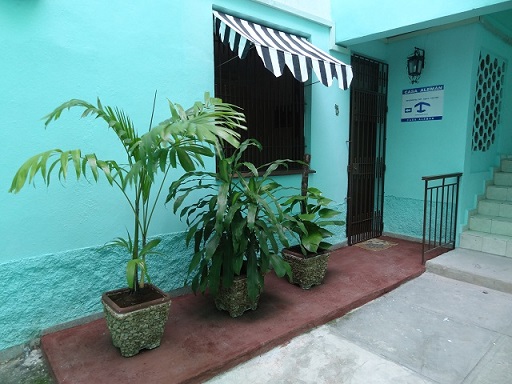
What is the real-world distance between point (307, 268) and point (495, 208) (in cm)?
297

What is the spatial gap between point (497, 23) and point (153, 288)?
525 centimetres

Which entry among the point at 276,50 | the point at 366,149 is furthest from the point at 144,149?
the point at 366,149

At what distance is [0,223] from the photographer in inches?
93.0

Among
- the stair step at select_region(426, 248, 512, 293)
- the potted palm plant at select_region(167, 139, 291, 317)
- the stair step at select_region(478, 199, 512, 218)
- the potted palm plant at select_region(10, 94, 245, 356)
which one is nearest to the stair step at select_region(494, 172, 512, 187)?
the stair step at select_region(478, 199, 512, 218)

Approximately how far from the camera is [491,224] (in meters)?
4.38

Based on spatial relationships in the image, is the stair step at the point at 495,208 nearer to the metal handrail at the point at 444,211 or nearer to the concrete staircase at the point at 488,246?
the concrete staircase at the point at 488,246

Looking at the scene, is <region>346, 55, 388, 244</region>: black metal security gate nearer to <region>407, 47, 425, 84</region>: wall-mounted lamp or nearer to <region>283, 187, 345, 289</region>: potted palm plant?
<region>407, 47, 425, 84</region>: wall-mounted lamp

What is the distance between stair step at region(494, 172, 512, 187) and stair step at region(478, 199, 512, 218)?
346 millimetres

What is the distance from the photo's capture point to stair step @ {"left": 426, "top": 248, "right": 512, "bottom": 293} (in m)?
3.52

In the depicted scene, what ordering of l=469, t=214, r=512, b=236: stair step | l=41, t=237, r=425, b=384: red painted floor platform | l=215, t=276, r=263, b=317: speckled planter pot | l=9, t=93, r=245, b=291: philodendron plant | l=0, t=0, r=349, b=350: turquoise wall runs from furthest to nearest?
l=469, t=214, r=512, b=236: stair step, l=215, t=276, r=263, b=317: speckled planter pot, l=0, t=0, r=349, b=350: turquoise wall, l=41, t=237, r=425, b=384: red painted floor platform, l=9, t=93, r=245, b=291: philodendron plant

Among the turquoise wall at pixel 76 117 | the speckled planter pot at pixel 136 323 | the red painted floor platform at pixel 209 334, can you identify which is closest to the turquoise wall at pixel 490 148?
the red painted floor platform at pixel 209 334

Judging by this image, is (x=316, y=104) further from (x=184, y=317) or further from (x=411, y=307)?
(x=184, y=317)

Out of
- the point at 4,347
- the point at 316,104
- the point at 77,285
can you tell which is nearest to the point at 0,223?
the point at 77,285

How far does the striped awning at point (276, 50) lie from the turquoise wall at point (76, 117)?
0.21m
